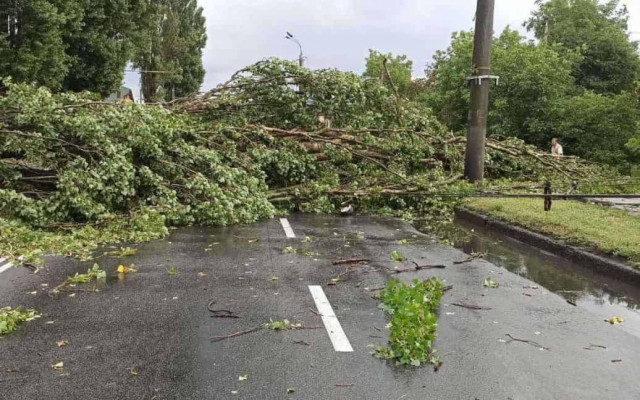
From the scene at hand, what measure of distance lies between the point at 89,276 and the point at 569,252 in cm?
582

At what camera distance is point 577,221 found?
333 inches

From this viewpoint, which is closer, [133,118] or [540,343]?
[540,343]

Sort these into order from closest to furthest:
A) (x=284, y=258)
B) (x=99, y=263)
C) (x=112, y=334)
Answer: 1. (x=112, y=334)
2. (x=99, y=263)
3. (x=284, y=258)

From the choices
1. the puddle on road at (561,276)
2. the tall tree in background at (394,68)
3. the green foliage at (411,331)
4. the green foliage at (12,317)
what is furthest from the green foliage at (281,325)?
the tall tree in background at (394,68)

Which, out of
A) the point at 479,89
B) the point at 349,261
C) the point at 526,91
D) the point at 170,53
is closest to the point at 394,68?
the point at 170,53

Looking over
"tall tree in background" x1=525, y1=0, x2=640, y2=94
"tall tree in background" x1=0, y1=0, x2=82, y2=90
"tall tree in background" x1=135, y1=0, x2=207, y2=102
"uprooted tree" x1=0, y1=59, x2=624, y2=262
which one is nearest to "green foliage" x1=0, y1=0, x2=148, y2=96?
"tall tree in background" x1=0, y1=0, x2=82, y2=90

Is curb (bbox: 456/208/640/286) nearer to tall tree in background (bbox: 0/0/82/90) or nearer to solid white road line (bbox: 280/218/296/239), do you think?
solid white road line (bbox: 280/218/296/239)

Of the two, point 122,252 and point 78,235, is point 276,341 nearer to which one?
point 122,252

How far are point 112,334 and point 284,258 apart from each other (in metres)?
2.97

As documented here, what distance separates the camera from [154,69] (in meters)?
40.4

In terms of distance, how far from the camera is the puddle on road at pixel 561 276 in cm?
528

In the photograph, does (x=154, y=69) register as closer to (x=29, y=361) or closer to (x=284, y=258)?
(x=284, y=258)

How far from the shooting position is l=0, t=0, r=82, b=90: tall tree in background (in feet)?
60.8

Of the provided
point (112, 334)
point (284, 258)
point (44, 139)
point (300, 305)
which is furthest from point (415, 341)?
point (44, 139)
